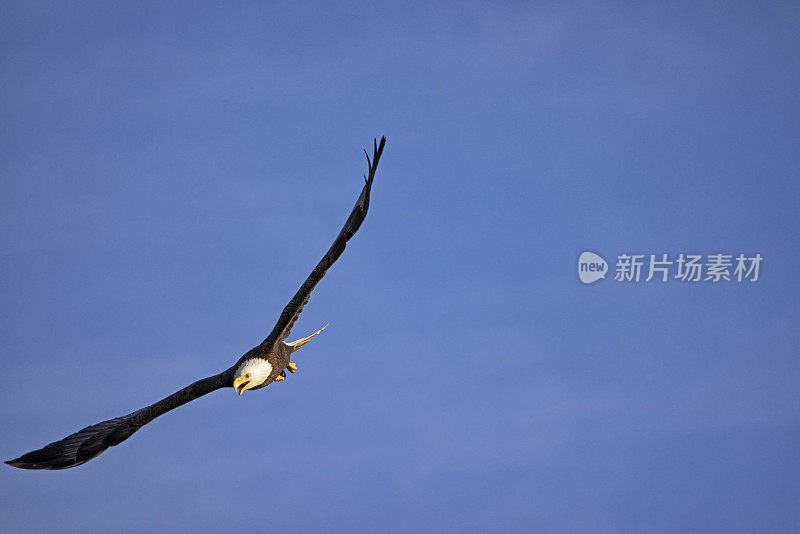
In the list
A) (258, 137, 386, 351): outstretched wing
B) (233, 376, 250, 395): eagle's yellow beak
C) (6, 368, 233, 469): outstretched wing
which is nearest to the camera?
(258, 137, 386, 351): outstretched wing

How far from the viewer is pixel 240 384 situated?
52.0ft

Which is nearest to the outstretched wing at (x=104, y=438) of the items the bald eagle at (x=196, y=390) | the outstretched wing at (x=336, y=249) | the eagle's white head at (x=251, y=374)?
the bald eagle at (x=196, y=390)

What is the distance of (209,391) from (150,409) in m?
1.00

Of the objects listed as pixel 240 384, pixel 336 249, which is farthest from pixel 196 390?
pixel 336 249

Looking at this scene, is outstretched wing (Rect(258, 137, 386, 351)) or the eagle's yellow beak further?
the eagle's yellow beak

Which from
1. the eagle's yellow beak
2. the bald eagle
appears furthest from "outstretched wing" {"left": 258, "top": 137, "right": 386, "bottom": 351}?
the eagle's yellow beak

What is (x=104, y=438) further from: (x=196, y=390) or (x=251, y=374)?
(x=251, y=374)

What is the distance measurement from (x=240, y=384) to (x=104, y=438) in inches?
102

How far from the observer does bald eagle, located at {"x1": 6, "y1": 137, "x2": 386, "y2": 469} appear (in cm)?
1591

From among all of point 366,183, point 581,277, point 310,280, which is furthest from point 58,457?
point 581,277

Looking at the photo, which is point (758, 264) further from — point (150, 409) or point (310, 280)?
point (150, 409)

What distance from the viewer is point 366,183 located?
47.7ft

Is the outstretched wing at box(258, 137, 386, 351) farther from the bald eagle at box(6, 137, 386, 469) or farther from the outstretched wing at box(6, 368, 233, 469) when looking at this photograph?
the outstretched wing at box(6, 368, 233, 469)

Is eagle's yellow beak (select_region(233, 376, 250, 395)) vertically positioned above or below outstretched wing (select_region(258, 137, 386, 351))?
below
